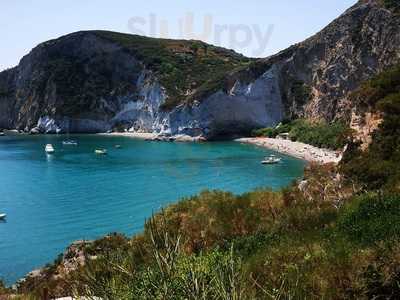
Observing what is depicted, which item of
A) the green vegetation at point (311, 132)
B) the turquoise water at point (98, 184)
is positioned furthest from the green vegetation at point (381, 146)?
the green vegetation at point (311, 132)

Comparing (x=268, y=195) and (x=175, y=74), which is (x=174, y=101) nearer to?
(x=175, y=74)

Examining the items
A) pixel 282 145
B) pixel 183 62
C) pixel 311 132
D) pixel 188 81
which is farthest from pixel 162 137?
pixel 311 132

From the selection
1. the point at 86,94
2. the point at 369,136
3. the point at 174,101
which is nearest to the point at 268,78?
the point at 174,101

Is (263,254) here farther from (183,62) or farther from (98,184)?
(183,62)

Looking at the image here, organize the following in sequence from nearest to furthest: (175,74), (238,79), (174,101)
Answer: (238,79) < (174,101) < (175,74)

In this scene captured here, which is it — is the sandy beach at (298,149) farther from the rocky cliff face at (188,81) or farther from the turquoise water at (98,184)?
the rocky cliff face at (188,81)

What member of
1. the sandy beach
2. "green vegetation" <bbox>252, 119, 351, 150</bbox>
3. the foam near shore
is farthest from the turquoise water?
the foam near shore
